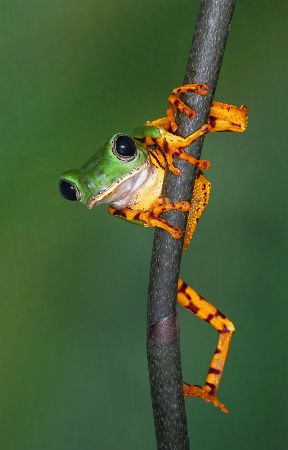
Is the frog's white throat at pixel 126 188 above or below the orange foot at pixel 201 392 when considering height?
above

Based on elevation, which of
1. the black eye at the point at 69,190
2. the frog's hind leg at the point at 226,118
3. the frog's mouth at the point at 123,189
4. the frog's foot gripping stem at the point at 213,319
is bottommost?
the frog's foot gripping stem at the point at 213,319

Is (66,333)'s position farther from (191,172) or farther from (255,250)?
(191,172)

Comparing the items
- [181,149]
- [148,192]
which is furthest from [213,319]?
[181,149]

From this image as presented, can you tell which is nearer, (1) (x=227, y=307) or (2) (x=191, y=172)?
(2) (x=191, y=172)

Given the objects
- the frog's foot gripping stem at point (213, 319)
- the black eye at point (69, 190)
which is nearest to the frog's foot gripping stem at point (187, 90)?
the black eye at point (69, 190)

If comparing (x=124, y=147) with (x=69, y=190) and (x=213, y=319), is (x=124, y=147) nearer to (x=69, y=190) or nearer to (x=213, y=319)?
(x=69, y=190)

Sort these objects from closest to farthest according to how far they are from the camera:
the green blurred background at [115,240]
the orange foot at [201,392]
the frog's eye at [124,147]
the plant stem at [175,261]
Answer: the plant stem at [175,261] < the frog's eye at [124,147] < the orange foot at [201,392] < the green blurred background at [115,240]

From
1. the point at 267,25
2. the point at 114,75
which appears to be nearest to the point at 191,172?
the point at 114,75

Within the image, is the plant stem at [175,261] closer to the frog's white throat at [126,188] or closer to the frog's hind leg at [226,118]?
the frog's white throat at [126,188]
